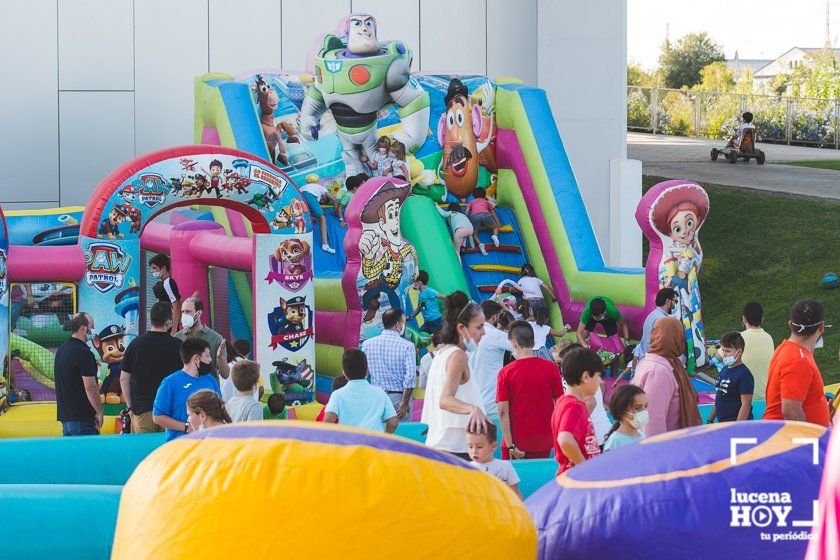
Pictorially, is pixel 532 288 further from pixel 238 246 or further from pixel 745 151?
pixel 745 151

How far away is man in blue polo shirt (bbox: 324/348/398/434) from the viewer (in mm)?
6480

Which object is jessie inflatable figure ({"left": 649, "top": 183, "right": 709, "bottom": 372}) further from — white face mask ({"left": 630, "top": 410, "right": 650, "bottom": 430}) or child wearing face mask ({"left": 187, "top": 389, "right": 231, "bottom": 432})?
child wearing face mask ({"left": 187, "top": 389, "right": 231, "bottom": 432})

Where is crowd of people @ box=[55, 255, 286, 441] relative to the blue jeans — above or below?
above

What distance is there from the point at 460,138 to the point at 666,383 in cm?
739

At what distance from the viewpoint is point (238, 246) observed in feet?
33.6

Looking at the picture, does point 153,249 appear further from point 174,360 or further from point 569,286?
point 174,360

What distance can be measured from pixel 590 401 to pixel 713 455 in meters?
1.34

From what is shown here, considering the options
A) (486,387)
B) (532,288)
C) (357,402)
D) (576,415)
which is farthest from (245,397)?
(532,288)

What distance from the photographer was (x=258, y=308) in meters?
9.75

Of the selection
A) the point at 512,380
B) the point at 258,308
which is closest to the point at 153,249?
the point at 258,308

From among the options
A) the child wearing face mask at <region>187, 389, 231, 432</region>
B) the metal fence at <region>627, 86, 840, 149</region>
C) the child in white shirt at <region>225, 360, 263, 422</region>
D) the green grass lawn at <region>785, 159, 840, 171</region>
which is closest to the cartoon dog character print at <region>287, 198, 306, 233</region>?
the child in white shirt at <region>225, 360, 263, 422</region>

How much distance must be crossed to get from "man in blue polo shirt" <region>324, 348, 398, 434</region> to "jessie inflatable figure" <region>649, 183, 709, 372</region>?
4654 mm

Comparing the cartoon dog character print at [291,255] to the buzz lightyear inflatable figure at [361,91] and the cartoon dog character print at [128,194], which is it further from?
the buzz lightyear inflatable figure at [361,91]

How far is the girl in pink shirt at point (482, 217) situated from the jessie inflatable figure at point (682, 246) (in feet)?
7.43
